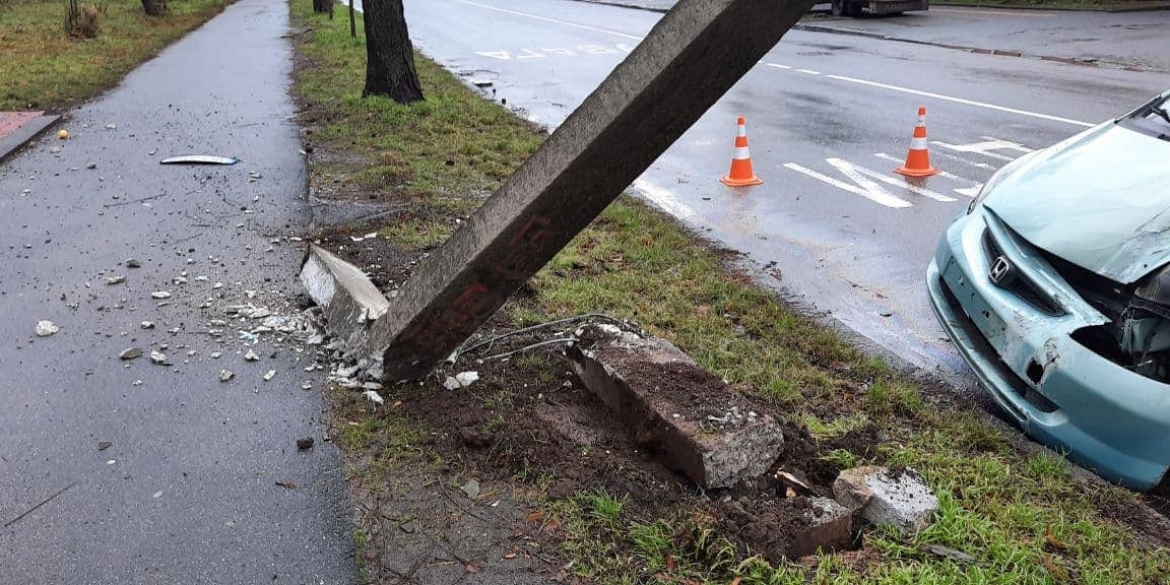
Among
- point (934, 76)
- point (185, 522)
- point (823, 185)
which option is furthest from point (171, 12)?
point (185, 522)

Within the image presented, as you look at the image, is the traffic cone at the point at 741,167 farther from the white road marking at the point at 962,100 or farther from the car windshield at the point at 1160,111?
the white road marking at the point at 962,100

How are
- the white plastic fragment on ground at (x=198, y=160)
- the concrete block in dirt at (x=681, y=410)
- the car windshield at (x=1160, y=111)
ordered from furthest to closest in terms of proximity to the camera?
the white plastic fragment on ground at (x=198, y=160)
the car windshield at (x=1160, y=111)
the concrete block in dirt at (x=681, y=410)

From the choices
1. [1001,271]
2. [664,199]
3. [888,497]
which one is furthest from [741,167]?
[888,497]

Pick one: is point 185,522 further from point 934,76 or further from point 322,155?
Result: point 934,76

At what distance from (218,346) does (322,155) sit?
4.76 metres

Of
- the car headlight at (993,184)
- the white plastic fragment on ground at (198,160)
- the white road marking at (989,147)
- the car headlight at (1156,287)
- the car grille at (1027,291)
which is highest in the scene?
the car headlight at (993,184)

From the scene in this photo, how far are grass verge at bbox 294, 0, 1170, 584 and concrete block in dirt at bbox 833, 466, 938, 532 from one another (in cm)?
5

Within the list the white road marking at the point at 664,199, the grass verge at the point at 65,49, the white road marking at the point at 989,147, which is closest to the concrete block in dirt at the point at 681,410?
the white road marking at the point at 664,199

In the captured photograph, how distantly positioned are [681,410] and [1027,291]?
5.49 feet

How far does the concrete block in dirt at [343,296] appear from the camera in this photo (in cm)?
421

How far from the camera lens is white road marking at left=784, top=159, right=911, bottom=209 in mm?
7258

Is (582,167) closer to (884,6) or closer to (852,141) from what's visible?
(852,141)

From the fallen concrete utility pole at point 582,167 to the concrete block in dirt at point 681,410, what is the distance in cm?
58

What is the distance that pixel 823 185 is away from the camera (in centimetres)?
786
